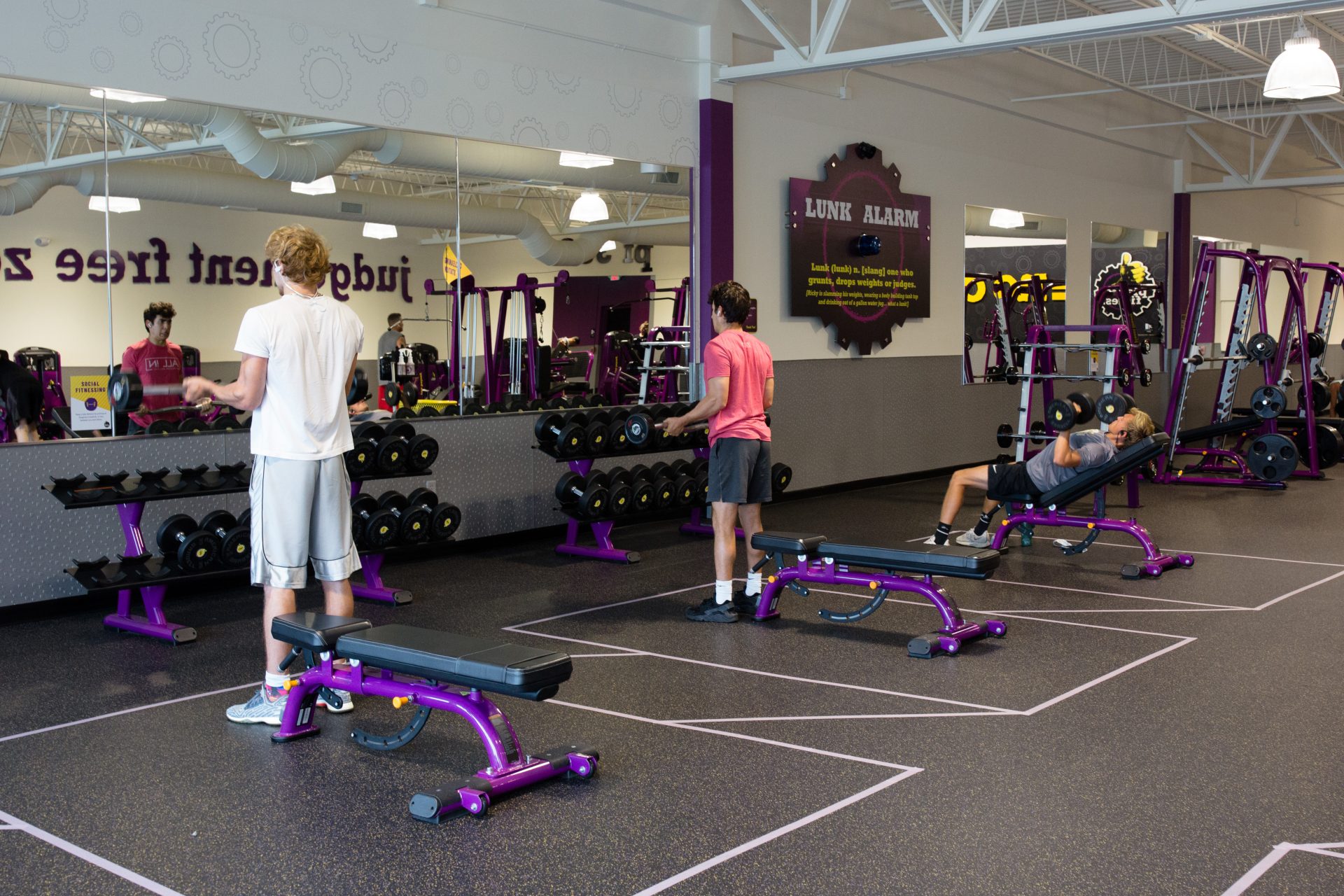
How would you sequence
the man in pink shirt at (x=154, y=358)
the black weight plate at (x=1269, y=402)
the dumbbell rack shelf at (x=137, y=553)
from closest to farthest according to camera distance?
1. the dumbbell rack shelf at (x=137, y=553)
2. the man in pink shirt at (x=154, y=358)
3. the black weight plate at (x=1269, y=402)

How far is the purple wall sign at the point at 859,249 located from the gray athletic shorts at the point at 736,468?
342 centimetres

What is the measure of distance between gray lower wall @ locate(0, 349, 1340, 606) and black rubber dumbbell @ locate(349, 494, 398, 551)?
635 mm

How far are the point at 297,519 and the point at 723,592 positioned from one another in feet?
6.00

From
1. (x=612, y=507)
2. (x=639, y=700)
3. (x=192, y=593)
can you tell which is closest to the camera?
(x=639, y=700)

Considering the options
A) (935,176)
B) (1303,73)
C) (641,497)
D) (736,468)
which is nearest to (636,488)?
(641,497)

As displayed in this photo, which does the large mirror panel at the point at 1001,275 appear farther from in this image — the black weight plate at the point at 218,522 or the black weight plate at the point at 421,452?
the black weight plate at the point at 218,522

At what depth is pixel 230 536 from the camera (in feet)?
14.7

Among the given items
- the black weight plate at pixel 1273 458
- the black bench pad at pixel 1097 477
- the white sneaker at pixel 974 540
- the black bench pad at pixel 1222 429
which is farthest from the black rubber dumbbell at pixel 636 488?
the black weight plate at pixel 1273 458

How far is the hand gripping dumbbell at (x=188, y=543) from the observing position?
4371 mm

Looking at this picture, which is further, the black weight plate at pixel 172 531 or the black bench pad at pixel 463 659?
the black weight plate at pixel 172 531

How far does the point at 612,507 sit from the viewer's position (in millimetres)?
5867

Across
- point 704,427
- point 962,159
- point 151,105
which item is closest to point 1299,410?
point 962,159

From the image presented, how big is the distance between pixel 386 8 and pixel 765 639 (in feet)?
11.0

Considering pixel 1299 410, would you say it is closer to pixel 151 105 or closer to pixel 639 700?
pixel 639 700
